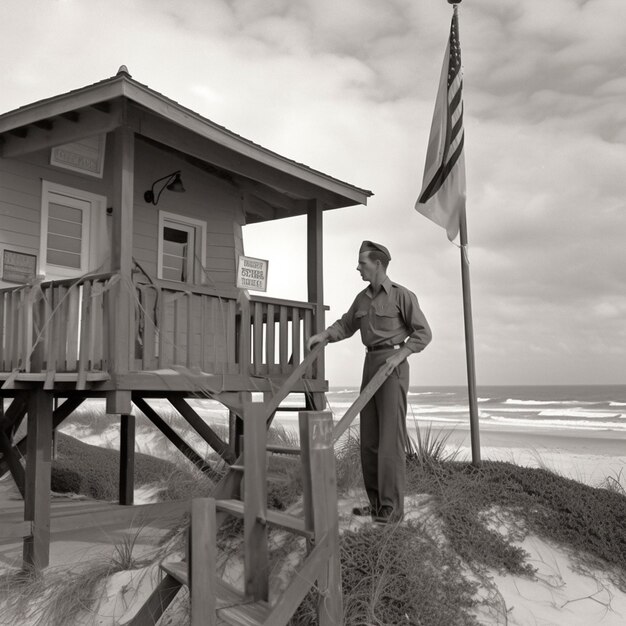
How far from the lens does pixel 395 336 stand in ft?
20.0

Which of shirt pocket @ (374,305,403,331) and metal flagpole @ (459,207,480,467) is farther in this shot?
metal flagpole @ (459,207,480,467)

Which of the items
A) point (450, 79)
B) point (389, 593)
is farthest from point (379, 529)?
point (450, 79)

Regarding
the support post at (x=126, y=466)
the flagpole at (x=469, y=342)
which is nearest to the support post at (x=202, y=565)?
the flagpole at (x=469, y=342)

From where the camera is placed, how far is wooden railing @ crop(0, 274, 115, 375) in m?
7.23

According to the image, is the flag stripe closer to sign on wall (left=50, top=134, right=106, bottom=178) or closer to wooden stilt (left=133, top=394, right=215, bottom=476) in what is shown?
sign on wall (left=50, top=134, right=106, bottom=178)

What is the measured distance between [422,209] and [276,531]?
12.5ft

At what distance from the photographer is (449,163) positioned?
7.94m

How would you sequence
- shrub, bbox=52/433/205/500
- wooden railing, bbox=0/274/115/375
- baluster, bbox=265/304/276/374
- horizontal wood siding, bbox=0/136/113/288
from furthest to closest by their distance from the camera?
shrub, bbox=52/433/205/500, baluster, bbox=265/304/276/374, horizontal wood siding, bbox=0/136/113/288, wooden railing, bbox=0/274/115/375

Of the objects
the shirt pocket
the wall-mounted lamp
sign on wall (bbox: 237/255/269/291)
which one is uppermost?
the wall-mounted lamp

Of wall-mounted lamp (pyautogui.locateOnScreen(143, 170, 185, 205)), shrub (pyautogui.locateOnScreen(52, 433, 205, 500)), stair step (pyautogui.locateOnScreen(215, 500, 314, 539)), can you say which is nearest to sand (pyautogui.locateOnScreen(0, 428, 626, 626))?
stair step (pyautogui.locateOnScreen(215, 500, 314, 539))

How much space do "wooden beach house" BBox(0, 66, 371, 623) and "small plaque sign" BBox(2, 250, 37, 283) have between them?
2 cm

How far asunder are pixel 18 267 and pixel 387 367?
5278 millimetres

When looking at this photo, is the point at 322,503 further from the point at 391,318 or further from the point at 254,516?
the point at 391,318

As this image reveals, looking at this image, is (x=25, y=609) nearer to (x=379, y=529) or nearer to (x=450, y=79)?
(x=379, y=529)
